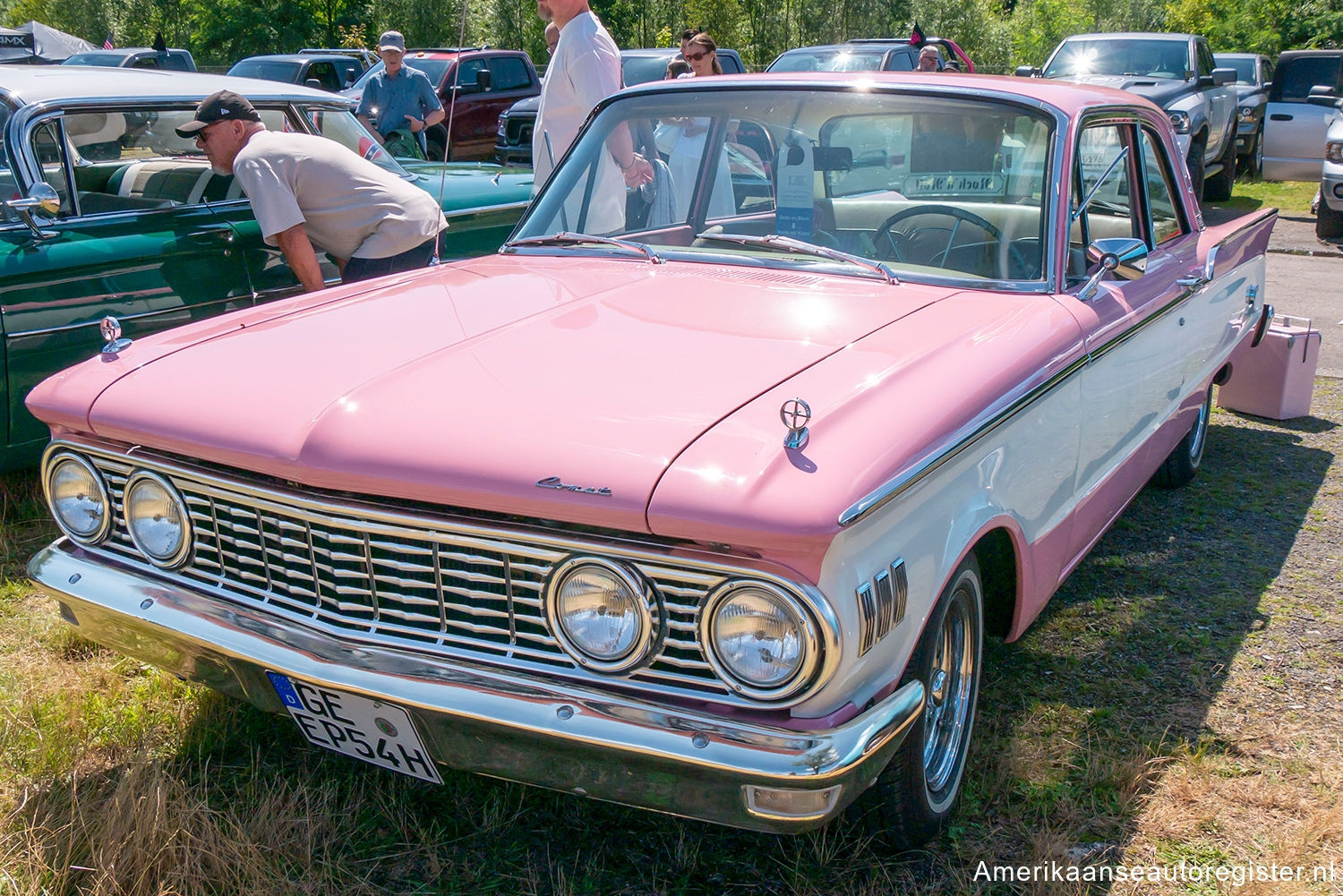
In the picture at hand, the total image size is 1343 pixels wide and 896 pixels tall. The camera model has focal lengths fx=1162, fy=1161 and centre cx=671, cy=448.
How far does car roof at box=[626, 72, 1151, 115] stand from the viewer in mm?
3201

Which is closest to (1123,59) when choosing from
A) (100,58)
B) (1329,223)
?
(1329,223)

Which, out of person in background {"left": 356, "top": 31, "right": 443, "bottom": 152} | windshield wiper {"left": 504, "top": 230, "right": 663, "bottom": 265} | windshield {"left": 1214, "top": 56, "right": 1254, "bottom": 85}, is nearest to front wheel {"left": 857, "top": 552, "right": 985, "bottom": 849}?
windshield wiper {"left": 504, "top": 230, "right": 663, "bottom": 265}

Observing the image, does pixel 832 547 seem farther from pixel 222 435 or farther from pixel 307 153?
pixel 307 153

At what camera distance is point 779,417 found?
2.11 metres

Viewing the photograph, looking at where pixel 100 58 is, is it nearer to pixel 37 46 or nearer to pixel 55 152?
pixel 37 46

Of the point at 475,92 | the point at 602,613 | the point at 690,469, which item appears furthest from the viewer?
the point at 475,92

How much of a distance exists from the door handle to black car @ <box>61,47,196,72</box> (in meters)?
13.9

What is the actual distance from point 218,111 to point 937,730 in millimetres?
3570

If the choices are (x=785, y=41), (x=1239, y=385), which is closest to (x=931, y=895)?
(x=1239, y=385)

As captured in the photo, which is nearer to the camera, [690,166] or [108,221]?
[690,166]

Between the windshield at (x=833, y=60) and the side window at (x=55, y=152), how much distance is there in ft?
27.5

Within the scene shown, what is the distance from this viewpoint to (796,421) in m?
2.06

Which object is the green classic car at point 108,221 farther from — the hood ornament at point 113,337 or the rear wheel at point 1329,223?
the rear wheel at point 1329,223

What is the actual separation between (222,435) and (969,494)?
→ 150 cm
